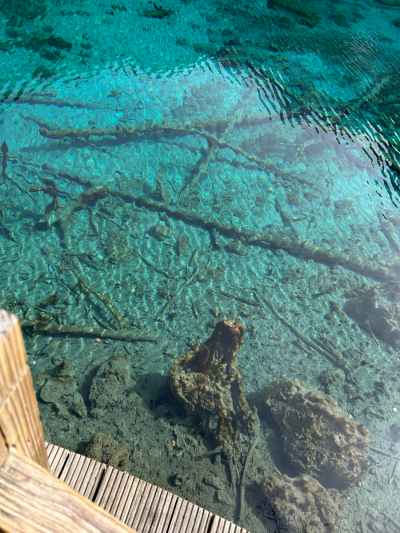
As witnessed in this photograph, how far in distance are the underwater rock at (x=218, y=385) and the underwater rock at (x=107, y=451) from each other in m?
0.99

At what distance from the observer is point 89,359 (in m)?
5.36

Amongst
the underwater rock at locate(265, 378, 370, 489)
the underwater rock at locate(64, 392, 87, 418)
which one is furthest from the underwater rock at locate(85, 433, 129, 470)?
the underwater rock at locate(265, 378, 370, 489)

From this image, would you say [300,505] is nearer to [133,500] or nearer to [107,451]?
[133,500]

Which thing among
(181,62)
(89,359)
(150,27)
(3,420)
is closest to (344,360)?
(89,359)

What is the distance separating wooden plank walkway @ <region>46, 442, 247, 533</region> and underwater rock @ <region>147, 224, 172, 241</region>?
5.03 meters

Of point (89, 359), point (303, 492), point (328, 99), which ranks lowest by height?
point (89, 359)

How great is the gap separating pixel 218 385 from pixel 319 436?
1552 mm

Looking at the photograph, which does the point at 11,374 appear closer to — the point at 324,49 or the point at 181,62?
the point at 181,62

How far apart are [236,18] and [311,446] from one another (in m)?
16.1

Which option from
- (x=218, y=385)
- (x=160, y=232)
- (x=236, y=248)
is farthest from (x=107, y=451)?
(x=236, y=248)

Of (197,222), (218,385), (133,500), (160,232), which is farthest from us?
(197,222)

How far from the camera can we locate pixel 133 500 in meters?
2.98

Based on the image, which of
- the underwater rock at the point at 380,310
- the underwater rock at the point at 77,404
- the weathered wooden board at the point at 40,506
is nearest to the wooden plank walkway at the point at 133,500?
the underwater rock at the point at 77,404

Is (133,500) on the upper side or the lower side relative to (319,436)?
upper
